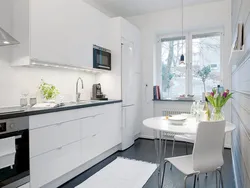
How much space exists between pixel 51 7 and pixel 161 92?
298 centimetres

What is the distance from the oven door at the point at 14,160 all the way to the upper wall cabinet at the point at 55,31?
888mm

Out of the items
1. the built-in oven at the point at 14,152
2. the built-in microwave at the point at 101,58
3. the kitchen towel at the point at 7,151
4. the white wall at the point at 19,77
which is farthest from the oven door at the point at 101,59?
the kitchen towel at the point at 7,151

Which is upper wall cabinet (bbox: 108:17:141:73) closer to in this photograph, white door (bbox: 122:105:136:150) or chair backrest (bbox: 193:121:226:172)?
white door (bbox: 122:105:136:150)

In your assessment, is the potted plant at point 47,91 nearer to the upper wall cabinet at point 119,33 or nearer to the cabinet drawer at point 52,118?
the cabinet drawer at point 52,118

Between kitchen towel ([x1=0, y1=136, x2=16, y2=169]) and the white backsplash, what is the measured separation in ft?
2.42

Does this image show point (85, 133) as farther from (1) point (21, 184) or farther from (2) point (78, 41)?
(2) point (78, 41)

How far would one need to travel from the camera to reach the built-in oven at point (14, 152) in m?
1.71

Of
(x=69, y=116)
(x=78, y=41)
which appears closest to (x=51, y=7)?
(x=78, y=41)

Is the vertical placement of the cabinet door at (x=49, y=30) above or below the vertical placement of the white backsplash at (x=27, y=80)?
above

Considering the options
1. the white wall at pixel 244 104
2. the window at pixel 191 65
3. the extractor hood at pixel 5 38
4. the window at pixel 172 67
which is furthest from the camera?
the window at pixel 172 67

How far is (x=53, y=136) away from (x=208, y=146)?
5.18 ft

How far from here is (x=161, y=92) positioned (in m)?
4.67

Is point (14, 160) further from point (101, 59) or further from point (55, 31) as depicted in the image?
point (101, 59)

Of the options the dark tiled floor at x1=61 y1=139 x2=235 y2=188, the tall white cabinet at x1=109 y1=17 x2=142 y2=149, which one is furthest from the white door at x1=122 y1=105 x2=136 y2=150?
the dark tiled floor at x1=61 y1=139 x2=235 y2=188
